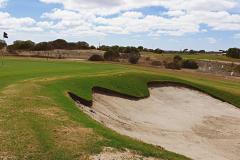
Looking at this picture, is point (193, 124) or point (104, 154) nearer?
point (104, 154)

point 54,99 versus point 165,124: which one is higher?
point 54,99

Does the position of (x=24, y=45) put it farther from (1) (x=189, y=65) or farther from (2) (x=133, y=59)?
(1) (x=189, y=65)

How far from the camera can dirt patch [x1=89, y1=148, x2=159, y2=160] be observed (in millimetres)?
12942

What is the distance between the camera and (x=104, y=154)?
43.2 feet

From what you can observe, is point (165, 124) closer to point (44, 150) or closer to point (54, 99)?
point (54, 99)

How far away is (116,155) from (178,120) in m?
17.4

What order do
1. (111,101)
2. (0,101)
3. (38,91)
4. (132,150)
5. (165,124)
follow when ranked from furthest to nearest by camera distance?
1. (111,101)
2. (165,124)
3. (38,91)
4. (0,101)
5. (132,150)

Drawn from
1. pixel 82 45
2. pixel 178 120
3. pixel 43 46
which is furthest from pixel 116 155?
pixel 82 45

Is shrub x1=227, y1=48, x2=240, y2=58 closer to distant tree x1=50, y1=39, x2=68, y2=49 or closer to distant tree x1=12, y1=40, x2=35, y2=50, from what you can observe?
distant tree x1=50, y1=39, x2=68, y2=49

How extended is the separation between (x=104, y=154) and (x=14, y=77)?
1765 centimetres

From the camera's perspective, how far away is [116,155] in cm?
1325

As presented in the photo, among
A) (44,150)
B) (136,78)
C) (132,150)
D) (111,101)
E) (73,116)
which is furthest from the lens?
(136,78)

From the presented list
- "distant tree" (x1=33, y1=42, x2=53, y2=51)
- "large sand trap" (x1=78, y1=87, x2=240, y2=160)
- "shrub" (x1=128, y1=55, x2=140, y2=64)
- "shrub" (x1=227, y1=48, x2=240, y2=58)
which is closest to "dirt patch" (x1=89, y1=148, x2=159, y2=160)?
"large sand trap" (x1=78, y1=87, x2=240, y2=160)

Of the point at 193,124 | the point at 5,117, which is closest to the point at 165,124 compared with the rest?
the point at 193,124
